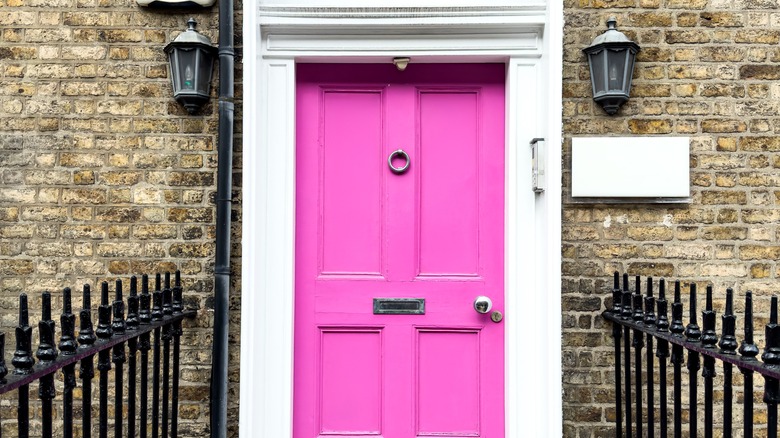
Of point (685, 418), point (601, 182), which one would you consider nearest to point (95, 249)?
point (601, 182)

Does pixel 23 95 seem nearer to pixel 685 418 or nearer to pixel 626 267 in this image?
pixel 626 267

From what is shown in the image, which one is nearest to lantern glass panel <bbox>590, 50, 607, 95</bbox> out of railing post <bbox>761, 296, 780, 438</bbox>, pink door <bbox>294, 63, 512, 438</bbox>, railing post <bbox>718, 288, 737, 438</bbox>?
pink door <bbox>294, 63, 512, 438</bbox>

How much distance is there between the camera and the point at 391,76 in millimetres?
3387

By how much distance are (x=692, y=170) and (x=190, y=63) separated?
2.47 metres

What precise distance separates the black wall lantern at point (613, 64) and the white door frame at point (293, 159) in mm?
185

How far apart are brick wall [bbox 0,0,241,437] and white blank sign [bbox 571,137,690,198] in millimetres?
1680

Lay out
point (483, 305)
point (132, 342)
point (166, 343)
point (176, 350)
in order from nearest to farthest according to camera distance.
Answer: point (132, 342)
point (166, 343)
point (176, 350)
point (483, 305)

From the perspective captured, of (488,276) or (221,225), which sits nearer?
(221,225)

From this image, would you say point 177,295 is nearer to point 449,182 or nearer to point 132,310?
point 132,310

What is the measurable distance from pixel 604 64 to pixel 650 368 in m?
1.42

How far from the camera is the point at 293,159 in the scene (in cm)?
328

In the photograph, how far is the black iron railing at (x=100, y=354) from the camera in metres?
1.72

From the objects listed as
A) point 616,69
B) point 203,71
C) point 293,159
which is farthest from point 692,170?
point 203,71

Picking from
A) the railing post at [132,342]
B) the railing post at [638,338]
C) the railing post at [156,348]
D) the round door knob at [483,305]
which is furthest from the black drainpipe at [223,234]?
the railing post at [638,338]
